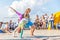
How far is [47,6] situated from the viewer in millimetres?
11273

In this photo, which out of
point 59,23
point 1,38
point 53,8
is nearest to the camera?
point 1,38

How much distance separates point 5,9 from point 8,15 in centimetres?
44

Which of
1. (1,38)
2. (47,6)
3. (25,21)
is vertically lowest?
(1,38)

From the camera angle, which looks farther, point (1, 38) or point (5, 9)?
point (5, 9)

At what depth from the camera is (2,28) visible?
10.5 m

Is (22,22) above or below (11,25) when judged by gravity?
above

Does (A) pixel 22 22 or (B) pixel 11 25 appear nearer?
(A) pixel 22 22

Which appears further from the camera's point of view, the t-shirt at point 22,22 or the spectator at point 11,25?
the spectator at point 11,25

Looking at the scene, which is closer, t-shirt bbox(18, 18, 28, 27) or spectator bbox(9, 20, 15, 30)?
t-shirt bbox(18, 18, 28, 27)

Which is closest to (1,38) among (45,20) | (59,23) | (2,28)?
(2,28)

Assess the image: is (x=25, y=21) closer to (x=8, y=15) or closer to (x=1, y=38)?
(x=1, y=38)

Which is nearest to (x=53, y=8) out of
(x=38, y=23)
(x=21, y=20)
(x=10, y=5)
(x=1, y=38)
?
(x=38, y=23)

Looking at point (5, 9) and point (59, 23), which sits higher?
point (5, 9)

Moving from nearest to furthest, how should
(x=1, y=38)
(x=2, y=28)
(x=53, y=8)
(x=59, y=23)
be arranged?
1. (x=1, y=38)
2. (x=2, y=28)
3. (x=53, y=8)
4. (x=59, y=23)
